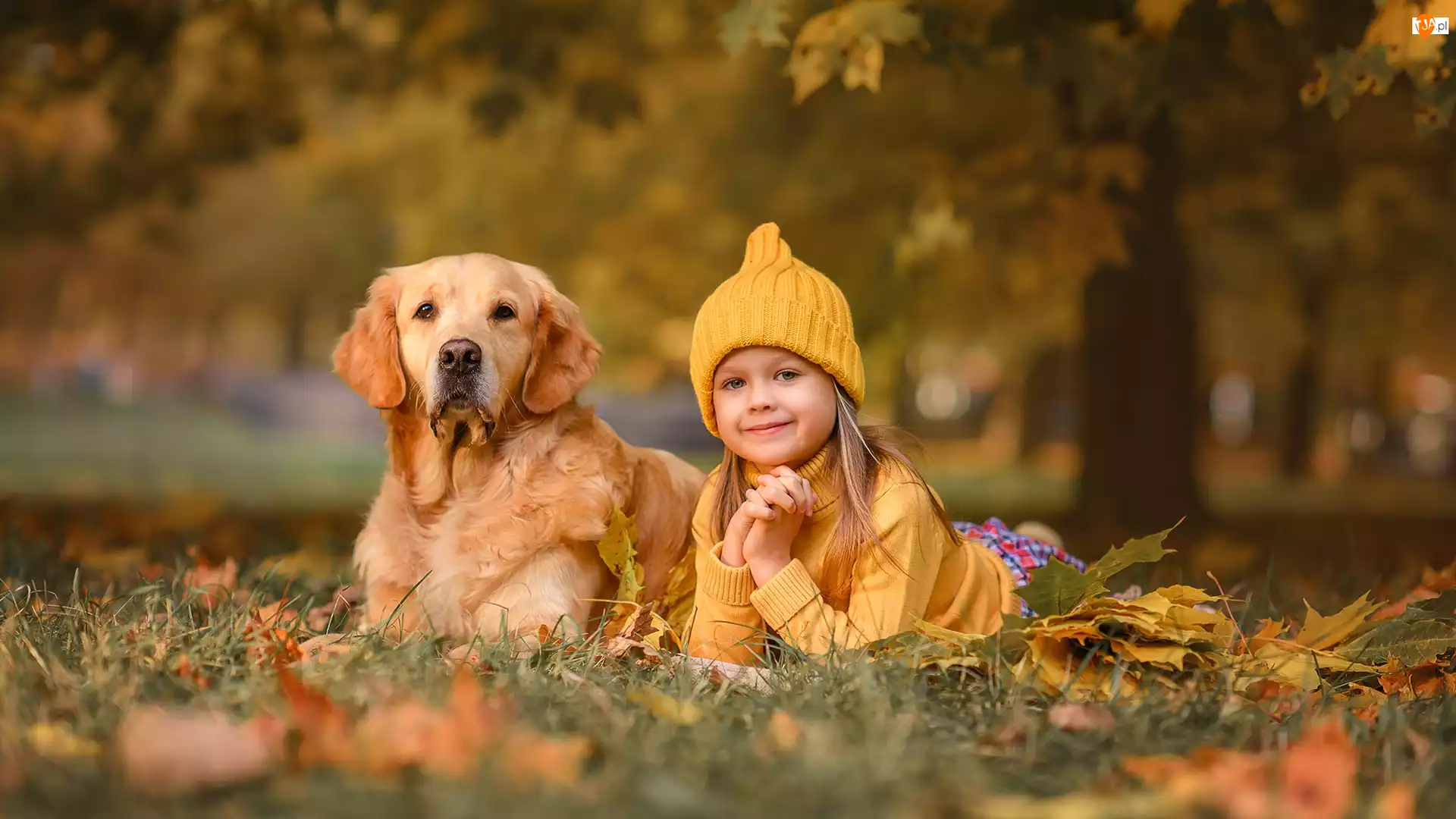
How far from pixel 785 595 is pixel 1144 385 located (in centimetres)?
549

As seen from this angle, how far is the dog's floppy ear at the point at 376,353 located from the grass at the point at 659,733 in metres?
0.67

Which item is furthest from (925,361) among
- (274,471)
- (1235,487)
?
(274,471)

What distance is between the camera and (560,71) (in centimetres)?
612

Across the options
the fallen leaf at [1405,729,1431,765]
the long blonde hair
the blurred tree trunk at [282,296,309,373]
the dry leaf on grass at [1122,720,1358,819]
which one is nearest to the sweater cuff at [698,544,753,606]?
the long blonde hair

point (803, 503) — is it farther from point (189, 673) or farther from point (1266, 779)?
point (189, 673)

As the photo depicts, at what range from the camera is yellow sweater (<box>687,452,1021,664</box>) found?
2732 mm

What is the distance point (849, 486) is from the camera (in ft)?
9.36

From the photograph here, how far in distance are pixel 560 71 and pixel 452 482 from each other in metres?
3.58

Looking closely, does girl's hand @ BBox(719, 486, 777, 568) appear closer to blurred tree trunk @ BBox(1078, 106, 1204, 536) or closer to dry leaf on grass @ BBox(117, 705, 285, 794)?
dry leaf on grass @ BBox(117, 705, 285, 794)

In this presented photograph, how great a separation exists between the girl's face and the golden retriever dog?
445 mm

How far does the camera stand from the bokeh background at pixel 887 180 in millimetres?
4234

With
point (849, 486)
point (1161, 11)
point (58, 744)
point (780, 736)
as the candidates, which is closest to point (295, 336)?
point (1161, 11)

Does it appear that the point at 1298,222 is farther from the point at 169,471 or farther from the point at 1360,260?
the point at 169,471

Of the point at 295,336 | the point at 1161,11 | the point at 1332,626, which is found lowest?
the point at 1332,626
